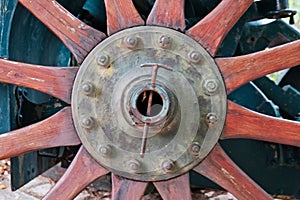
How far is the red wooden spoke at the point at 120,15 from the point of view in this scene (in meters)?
1.26

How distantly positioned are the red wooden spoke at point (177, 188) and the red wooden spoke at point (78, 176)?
169mm

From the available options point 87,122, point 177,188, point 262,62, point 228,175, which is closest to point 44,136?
point 87,122

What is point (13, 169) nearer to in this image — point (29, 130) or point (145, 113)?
point (29, 130)

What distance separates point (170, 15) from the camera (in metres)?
1.25

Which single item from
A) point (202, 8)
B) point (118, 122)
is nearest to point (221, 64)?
point (118, 122)

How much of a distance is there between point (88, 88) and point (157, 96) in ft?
0.59

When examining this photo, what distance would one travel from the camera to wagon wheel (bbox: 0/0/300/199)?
1232 millimetres

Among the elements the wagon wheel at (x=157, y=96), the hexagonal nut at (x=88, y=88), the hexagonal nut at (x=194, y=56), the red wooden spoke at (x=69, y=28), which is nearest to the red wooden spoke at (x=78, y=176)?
the wagon wheel at (x=157, y=96)

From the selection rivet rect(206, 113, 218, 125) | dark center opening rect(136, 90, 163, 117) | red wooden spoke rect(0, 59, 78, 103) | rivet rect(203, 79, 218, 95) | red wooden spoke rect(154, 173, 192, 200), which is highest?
red wooden spoke rect(0, 59, 78, 103)

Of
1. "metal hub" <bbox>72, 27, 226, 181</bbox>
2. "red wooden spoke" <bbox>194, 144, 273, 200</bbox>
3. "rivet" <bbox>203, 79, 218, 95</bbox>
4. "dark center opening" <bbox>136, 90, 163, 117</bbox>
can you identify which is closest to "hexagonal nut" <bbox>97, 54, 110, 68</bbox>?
"metal hub" <bbox>72, 27, 226, 181</bbox>

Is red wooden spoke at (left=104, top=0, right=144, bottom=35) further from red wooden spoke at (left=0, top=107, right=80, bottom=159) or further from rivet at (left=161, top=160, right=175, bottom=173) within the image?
rivet at (left=161, top=160, right=175, bottom=173)

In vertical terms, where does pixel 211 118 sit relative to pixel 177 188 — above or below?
above

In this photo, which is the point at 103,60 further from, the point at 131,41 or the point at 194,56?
the point at 194,56

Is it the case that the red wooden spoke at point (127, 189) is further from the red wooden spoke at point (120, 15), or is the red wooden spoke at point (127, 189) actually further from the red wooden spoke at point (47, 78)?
the red wooden spoke at point (120, 15)
